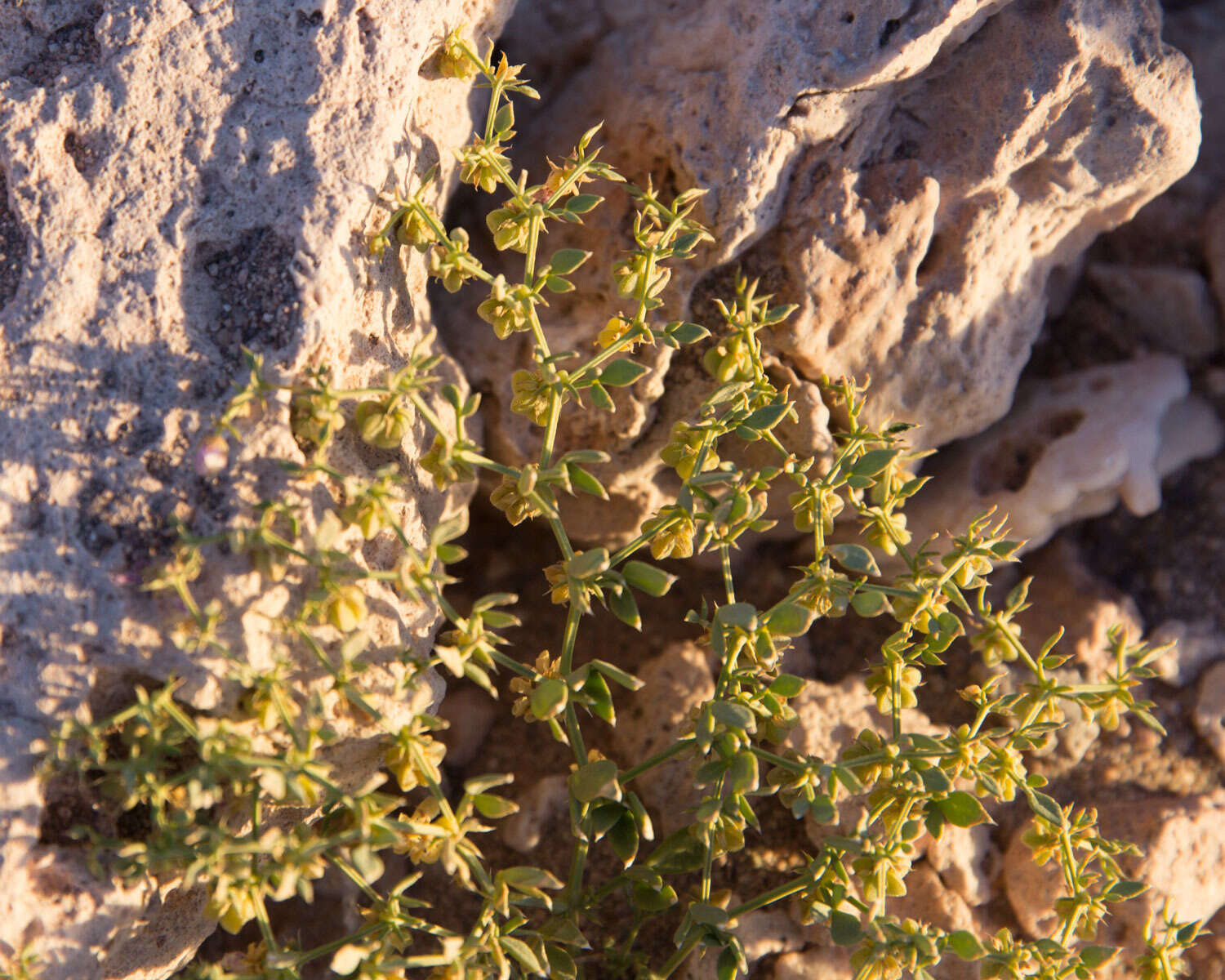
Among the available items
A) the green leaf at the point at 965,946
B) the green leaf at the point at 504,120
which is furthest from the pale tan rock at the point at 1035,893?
the green leaf at the point at 504,120

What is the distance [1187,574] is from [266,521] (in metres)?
2.91

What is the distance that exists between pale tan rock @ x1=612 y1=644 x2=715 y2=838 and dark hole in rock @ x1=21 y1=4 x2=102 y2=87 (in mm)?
2033

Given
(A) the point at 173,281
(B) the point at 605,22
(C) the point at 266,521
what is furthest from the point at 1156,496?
(A) the point at 173,281

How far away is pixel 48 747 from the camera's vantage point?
1.84 meters

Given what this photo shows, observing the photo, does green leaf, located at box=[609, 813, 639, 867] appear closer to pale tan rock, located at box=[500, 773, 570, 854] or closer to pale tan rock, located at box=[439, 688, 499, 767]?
pale tan rock, located at box=[500, 773, 570, 854]

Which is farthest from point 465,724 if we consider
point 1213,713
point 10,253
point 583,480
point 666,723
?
point 1213,713

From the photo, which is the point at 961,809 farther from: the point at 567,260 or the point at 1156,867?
the point at 567,260

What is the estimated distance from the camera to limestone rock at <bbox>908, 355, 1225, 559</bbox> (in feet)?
9.71

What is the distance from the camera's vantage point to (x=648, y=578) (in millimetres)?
1930

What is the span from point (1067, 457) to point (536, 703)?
194 cm

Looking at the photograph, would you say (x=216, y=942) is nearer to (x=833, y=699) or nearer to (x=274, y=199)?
(x=833, y=699)

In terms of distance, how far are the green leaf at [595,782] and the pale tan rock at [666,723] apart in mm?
602

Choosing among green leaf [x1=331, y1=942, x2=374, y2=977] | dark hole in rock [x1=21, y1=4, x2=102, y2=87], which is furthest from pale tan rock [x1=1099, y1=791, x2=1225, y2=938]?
dark hole in rock [x1=21, y1=4, x2=102, y2=87]

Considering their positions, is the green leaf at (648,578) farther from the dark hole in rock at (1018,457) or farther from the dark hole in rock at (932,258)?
the dark hole in rock at (1018,457)
